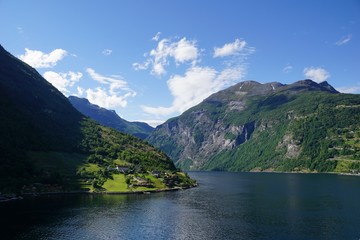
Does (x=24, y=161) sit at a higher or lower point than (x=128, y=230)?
higher

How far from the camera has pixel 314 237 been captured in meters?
100

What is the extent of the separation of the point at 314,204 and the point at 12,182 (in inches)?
5793

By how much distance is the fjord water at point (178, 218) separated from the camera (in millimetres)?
104688

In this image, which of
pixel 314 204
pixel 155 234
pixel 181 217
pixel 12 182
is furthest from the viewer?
pixel 12 182

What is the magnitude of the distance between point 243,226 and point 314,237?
23051 mm

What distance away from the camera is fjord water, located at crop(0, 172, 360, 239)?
10469 cm

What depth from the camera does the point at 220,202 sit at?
563 ft

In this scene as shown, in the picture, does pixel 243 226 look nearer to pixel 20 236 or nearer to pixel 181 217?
pixel 181 217

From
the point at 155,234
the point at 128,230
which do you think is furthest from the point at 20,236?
the point at 155,234

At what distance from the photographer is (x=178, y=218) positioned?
129 metres

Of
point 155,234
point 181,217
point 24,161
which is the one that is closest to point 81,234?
point 155,234

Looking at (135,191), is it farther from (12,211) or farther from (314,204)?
(314,204)

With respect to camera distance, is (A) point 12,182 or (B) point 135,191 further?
(B) point 135,191

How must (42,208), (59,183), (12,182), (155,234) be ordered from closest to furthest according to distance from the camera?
(155,234) < (42,208) < (12,182) < (59,183)
